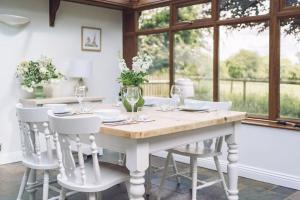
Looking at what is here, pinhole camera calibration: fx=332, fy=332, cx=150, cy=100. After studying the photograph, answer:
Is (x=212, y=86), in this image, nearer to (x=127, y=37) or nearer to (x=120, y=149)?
(x=127, y=37)

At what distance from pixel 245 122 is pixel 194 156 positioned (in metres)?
1.21

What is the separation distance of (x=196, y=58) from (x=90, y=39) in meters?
1.68

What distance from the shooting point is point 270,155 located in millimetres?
3521

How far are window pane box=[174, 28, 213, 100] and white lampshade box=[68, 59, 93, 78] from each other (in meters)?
1.24

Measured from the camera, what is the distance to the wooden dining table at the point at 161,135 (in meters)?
1.93

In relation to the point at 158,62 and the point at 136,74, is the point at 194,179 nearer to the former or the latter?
the point at 136,74

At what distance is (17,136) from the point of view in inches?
172

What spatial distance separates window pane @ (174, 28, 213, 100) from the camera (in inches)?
167

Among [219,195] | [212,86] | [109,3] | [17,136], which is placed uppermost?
[109,3]

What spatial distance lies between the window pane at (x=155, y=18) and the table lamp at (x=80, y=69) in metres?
1.06

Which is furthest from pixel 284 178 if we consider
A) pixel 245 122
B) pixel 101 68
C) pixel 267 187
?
pixel 101 68

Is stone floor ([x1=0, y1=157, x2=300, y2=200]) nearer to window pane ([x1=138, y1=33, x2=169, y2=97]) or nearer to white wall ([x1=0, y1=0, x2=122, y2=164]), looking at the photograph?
white wall ([x1=0, y1=0, x2=122, y2=164])

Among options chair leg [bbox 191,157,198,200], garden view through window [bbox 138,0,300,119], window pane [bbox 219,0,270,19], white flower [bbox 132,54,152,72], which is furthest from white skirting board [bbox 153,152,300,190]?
white flower [bbox 132,54,152,72]

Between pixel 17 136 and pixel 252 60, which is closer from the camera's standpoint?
pixel 252 60
